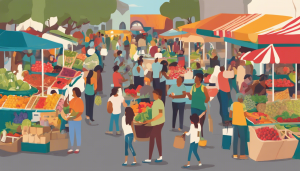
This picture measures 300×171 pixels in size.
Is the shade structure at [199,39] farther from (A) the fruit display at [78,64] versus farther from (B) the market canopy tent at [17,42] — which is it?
(B) the market canopy tent at [17,42]

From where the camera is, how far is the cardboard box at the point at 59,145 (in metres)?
10.7

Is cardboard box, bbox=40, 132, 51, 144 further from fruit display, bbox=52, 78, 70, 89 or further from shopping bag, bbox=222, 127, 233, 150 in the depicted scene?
fruit display, bbox=52, 78, 70, 89

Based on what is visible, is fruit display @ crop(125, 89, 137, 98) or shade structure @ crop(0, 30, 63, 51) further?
fruit display @ crop(125, 89, 137, 98)

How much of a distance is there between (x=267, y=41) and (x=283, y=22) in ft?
6.37

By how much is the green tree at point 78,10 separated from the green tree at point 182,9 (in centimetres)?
2041

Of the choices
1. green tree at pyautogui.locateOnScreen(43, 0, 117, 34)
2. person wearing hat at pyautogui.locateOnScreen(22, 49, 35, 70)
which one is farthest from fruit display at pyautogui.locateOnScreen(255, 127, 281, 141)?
green tree at pyautogui.locateOnScreen(43, 0, 117, 34)

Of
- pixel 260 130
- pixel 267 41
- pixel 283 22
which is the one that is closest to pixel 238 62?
pixel 283 22

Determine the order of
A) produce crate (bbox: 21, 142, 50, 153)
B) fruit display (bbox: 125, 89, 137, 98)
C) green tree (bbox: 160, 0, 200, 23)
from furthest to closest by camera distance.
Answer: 1. green tree (bbox: 160, 0, 200, 23)
2. fruit display (bbox: 125, 89, 137, 98)
3. produce crate (bbox: 21, 142, 50, 153)

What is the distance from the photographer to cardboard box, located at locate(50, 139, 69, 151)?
35.1 ft

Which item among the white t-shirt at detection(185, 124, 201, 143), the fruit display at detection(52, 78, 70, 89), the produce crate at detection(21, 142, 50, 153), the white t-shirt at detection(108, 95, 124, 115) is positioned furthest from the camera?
the fruit display at detection(52, 78, 70, 89)

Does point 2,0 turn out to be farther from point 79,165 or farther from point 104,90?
point 79,165

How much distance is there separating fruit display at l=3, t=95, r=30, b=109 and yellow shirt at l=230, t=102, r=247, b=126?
5414mm

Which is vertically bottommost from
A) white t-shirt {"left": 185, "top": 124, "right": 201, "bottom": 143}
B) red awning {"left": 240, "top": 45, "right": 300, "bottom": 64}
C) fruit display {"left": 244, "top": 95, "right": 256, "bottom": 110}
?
white t-shirt {"left": 185, "top": 124, "right": 201, "bottom": 143}

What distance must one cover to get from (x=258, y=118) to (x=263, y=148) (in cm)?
99
